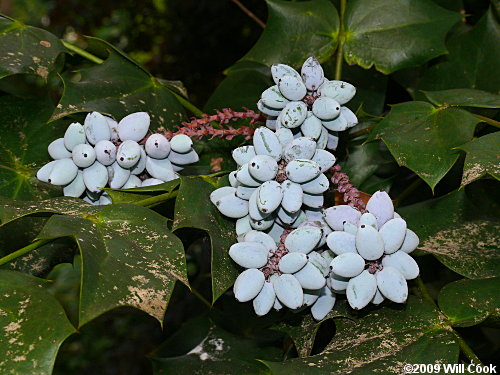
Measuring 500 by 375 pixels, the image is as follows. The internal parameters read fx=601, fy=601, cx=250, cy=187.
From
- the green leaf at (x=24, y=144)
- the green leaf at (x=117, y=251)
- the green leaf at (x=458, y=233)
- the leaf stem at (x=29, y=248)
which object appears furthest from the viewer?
the green leaf at (x=24, y=144)

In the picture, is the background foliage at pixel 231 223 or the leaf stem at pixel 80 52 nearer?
the background foliage at pixel 231 223

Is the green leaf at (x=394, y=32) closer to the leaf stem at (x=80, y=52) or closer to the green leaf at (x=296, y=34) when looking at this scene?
the green leaf at (x=296, y=34)

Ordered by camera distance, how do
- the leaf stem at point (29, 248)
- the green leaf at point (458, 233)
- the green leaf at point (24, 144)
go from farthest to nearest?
the green leaf at point (24, 144) → the green leaf at point (458, 233) → the leaf stem at point (29, 248)

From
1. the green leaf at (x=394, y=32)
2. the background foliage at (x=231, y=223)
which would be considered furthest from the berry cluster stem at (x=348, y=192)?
the green leaf at (x=394, y=32)

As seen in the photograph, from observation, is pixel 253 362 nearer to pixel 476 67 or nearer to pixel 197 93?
pixel 476 67

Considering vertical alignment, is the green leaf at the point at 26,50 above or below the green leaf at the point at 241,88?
above

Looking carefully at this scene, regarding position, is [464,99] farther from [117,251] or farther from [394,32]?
[117,251]

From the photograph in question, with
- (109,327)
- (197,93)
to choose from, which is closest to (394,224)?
(197,93)

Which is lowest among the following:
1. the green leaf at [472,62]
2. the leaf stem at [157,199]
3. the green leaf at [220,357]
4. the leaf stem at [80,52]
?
the green leaf at [220,357]
